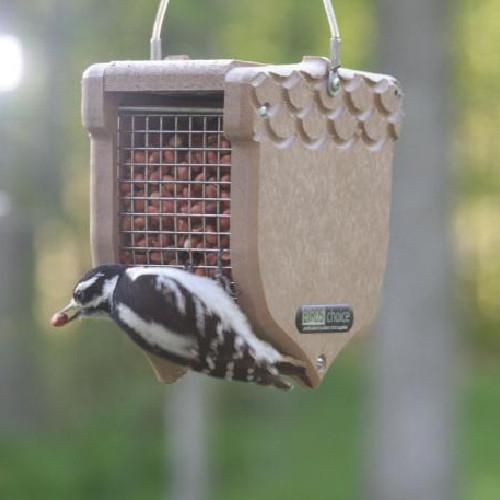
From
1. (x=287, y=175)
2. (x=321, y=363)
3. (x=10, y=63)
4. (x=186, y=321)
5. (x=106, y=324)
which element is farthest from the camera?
(x=106, y=324)

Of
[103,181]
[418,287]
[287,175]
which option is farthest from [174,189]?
[418,287]

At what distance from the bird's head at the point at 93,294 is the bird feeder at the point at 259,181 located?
169 millimetres

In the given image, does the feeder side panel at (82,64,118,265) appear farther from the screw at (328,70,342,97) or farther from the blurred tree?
the blurred tree

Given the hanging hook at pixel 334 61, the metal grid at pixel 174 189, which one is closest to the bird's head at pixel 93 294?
the metal grid at pixel 174 189

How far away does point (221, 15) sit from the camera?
30.0 feet

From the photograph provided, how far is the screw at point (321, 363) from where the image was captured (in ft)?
10.5

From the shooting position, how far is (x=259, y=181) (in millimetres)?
3045

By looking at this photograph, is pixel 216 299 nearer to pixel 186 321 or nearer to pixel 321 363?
pixel 186 321

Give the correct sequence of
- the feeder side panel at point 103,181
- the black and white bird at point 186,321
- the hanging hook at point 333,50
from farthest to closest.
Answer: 1. the feeder side panel at point 103,181
2. the hanging hook at point 333,50
3. the black and white bird at point 186,321

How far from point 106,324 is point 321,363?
8.16m

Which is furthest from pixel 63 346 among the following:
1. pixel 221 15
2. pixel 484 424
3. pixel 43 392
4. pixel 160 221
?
pixel 160 221

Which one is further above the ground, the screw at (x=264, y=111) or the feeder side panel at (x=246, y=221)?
the screw at (x=264, y=111)

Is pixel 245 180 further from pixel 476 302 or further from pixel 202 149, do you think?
pixel 476 302

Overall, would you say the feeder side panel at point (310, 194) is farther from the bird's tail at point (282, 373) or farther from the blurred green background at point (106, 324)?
the blurred green background at point (106, 324)
